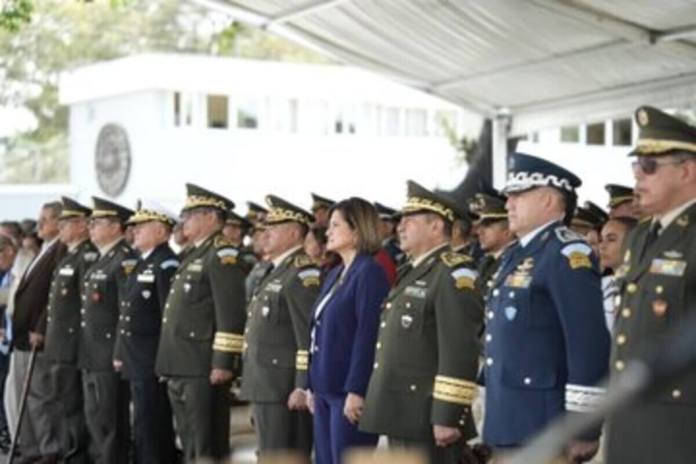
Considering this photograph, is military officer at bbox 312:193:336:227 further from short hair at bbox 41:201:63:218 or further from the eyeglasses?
the eyeglasses

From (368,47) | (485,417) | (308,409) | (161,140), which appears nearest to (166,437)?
(308,409)

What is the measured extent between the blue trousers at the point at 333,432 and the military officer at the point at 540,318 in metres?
1.60

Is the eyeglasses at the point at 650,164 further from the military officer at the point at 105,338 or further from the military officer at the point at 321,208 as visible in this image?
the military officer at the point at 105,338

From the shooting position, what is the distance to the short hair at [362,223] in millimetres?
→ 7332

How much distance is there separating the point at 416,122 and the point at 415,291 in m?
30.6

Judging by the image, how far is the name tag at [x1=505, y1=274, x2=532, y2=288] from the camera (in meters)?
5.63

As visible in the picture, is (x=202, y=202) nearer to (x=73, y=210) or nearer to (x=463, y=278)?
(x=73, y=210)

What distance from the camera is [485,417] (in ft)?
19.2

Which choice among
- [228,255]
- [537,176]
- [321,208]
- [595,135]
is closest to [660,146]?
[537,176]

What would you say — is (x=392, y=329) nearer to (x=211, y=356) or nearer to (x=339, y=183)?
(x=211, y=356)

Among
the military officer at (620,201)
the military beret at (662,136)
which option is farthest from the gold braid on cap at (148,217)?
the military beret at (662,136)

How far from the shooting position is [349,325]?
24.1 ft

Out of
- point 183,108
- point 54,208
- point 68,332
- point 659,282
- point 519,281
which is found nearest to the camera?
point 659,282

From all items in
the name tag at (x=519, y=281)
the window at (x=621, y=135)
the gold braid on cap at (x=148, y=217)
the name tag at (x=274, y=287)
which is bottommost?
the name tag at (x=274, y=287)
